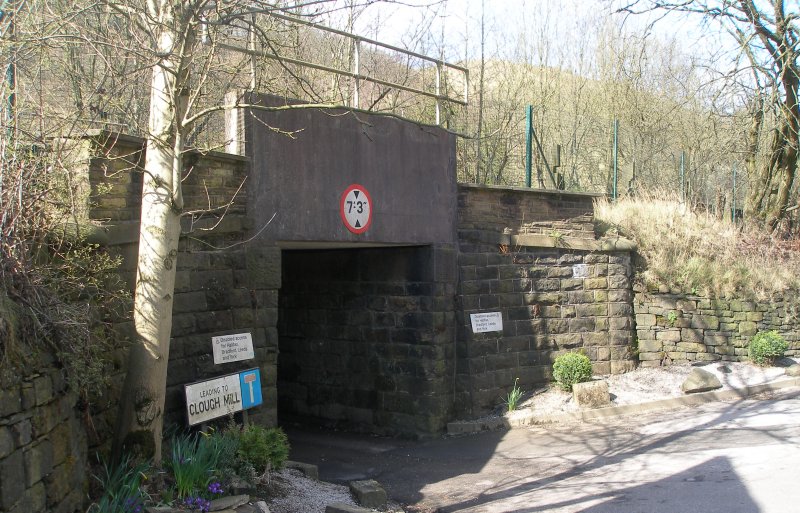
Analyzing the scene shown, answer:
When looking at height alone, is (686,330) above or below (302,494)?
above

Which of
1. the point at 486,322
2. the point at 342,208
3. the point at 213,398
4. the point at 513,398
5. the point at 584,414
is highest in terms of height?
the point at 342,208

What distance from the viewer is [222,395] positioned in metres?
7.85

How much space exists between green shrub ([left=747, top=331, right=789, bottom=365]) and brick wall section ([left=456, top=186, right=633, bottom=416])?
2.27m

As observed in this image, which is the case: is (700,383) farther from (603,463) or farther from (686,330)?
Answer: (603,463)

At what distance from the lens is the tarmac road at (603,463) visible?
24.0ft

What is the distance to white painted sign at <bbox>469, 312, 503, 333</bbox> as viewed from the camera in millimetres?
11859

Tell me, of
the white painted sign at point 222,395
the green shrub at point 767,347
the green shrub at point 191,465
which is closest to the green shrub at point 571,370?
the green shrub at point 767,347

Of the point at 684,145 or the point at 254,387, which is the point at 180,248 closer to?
the point at 254,387

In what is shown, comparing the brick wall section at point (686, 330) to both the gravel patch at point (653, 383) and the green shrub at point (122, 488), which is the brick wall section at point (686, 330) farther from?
the green shrub at point (122, 488)

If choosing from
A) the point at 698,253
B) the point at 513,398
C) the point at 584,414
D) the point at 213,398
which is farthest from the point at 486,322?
the point at 213,398

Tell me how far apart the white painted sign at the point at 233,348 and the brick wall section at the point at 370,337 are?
356cm

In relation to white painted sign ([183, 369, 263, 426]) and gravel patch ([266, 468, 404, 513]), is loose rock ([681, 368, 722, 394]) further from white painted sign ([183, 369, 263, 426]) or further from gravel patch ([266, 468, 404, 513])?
white painted sign ([183, 369, 263, 426])

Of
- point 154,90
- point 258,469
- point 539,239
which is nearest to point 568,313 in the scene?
point 539,239

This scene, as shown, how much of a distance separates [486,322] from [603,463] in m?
3.49
